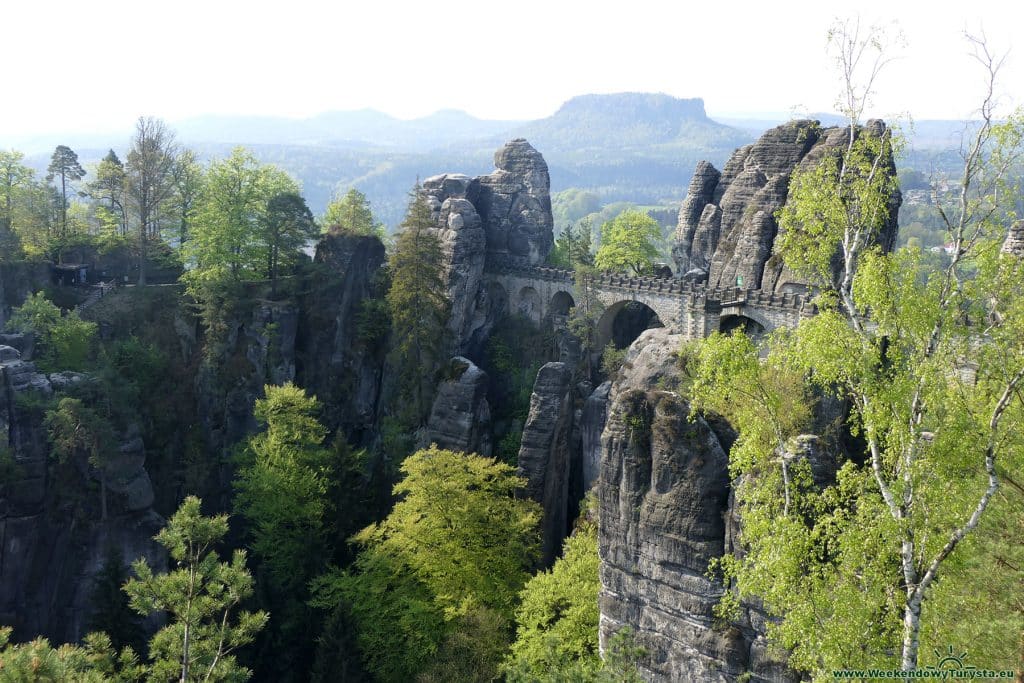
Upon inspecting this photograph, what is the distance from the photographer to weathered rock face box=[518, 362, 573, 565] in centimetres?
3512

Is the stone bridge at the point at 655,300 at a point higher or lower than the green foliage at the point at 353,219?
lower

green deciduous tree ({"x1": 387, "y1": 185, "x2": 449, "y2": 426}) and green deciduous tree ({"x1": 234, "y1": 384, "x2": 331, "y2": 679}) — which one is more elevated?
green deciduous tree ({"x1": 387, "y1": 185, "x2": 449, "y2": 426})

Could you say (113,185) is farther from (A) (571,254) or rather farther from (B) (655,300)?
(B) (655,300)

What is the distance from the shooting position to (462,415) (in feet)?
130

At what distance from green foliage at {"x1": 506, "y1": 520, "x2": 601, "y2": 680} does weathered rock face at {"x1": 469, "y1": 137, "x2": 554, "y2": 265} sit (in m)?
26.8

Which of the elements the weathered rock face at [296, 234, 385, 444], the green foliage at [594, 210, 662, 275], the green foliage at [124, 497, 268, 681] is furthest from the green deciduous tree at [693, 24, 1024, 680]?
the green foliage at [594, 210, 662, 275]

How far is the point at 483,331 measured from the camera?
49562mm

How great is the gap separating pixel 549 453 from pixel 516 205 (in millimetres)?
22977

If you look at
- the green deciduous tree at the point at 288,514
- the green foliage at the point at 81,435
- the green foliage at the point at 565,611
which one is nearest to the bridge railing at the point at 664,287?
the green foliage at the point at 565,611

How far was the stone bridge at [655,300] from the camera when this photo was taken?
40031 mm

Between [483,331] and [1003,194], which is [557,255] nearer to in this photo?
[483,331]

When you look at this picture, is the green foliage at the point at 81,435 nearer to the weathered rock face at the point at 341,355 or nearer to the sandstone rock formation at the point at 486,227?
the weathered rock face at the point at 341,355

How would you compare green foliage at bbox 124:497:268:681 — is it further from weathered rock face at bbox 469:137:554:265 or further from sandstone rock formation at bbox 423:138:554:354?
weathered rock face at bbox 469:137:554:265

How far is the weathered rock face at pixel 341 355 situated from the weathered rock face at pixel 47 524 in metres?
10.8
